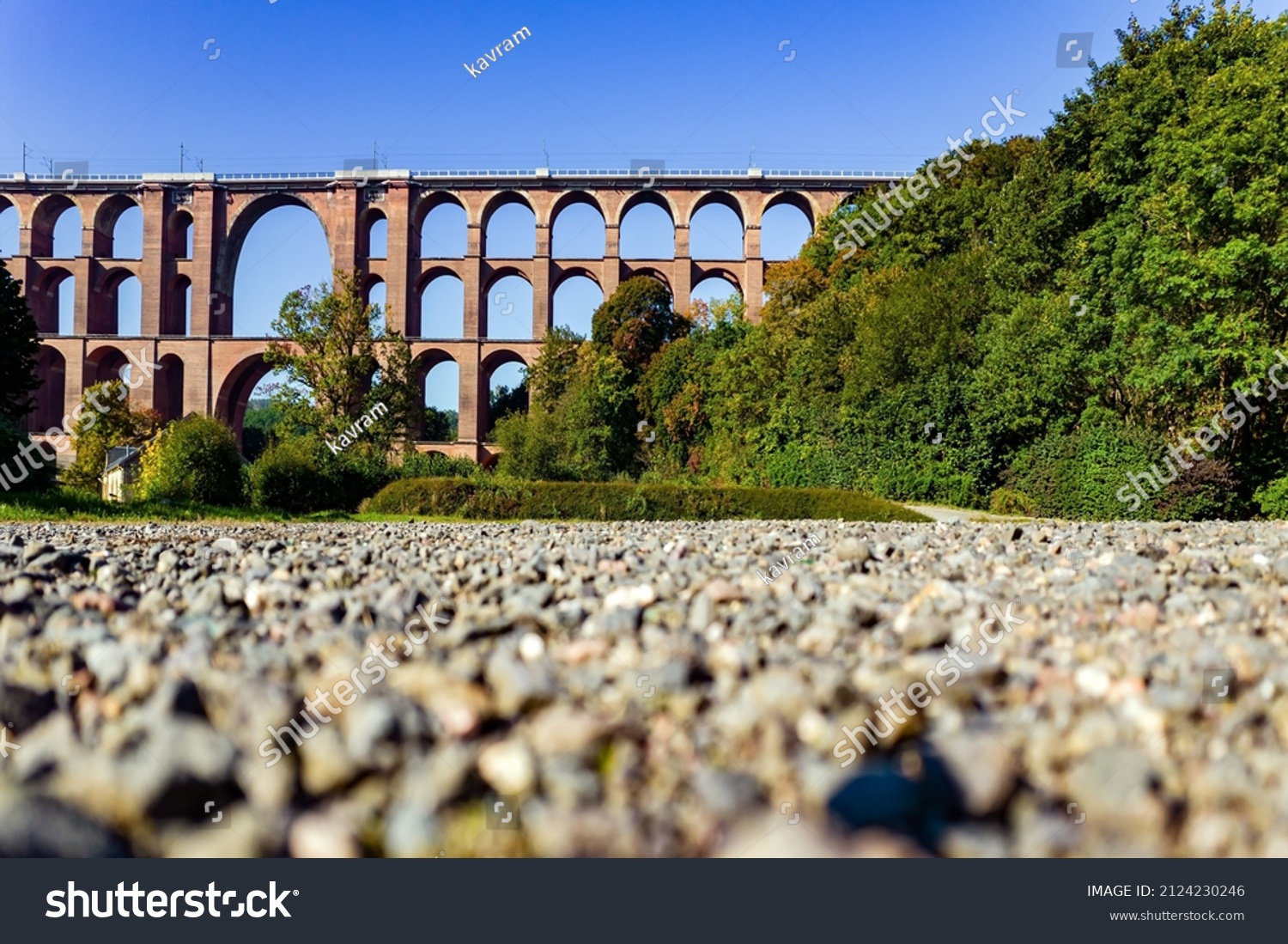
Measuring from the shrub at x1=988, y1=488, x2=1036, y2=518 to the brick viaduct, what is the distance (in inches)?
1325

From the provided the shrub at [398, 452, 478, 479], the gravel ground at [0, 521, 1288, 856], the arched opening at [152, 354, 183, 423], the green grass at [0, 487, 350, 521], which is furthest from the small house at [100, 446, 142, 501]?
the arched opening at [152, 354, 183, 423]

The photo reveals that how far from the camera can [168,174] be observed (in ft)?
165

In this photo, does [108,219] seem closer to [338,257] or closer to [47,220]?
[47,220]

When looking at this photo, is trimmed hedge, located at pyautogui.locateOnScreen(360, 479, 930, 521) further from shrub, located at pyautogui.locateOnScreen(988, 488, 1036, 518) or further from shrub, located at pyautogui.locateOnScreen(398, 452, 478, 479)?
shrub, located at pyautogui.locateOnScreen(398, 452, 478, 479)

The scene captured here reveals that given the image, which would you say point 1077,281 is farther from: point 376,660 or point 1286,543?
point 376,660

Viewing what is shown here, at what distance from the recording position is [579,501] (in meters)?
19.2

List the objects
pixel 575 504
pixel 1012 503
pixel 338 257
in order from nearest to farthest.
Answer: pixel 1012 503
pixel 575 504
pixel 338 257

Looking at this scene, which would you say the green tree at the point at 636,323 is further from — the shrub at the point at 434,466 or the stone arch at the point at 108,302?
the stone arch at the point at 108,302

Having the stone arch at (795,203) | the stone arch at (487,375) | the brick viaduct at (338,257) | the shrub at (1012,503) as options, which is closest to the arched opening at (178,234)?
the brick viaduct at (338,257)

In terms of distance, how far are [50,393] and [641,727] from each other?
61.0m

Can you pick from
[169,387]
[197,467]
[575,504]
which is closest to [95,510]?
[197,467]

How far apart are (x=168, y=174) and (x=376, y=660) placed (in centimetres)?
5833
